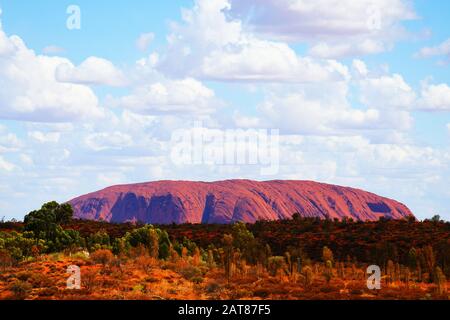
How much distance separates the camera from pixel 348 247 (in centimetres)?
7838

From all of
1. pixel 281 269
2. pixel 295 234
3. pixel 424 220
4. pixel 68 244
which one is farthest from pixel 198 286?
pixel 424 220

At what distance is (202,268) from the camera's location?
5141 cm

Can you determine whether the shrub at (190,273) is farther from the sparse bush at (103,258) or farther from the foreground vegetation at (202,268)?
the sparse bush at (103,258)

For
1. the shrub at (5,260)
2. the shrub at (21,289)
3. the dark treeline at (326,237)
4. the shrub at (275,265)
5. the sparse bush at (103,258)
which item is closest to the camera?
the shrub at (21,289)

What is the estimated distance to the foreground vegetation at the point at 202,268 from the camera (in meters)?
41.5

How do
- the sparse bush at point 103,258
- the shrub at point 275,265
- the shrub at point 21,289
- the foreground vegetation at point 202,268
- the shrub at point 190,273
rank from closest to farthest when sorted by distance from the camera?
the shrub at point 21,289
the foreground vegetation at point 202,268
the shrub at point 190,273
the sparse bush at point 103,258
the shrub at point 275,265

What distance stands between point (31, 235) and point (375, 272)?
2531cm

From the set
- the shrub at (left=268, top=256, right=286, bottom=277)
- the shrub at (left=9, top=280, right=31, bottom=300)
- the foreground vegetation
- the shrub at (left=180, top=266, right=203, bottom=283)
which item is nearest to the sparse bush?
the foreground vegetation

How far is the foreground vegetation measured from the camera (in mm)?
41469

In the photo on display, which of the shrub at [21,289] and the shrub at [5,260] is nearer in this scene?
the shrub at [21,289]

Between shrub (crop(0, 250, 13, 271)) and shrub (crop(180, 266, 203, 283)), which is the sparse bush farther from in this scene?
shrub (crop(0, 250, 13, 271))

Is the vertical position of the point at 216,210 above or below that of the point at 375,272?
above

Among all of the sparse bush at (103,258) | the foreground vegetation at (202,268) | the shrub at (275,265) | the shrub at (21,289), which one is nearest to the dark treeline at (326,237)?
the foreground vegetation at (202,268)
